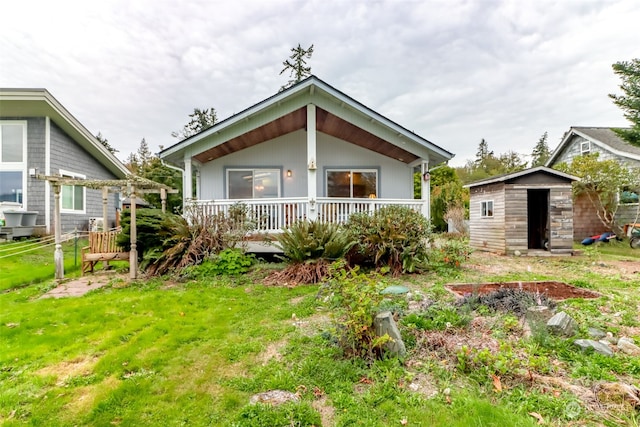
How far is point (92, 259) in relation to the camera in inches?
264

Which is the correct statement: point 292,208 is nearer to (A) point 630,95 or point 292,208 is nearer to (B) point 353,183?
(B) point 353,183

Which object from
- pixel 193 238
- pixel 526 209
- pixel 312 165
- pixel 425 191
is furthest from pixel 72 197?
pixel 526 209

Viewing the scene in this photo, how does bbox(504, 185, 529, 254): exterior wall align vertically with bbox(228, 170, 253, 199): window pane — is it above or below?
below

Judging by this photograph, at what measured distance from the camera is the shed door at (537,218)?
1095 cm

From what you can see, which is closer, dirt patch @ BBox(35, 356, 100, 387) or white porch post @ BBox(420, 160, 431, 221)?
dirt patch @ BBox(35, 356, 100, 387)

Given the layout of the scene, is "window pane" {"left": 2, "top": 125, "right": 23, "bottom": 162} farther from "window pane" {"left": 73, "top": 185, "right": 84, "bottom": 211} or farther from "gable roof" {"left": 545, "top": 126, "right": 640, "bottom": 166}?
"gable roof" {"left": 545, "top": 126, "right": 640, "bottom": 166}

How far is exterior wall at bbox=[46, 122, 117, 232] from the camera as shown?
10.8 m

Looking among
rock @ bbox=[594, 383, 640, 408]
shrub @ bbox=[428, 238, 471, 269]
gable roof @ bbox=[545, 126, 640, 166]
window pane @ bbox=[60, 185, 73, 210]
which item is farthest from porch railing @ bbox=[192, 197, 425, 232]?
gable roof @ bbox=[545, 126, 640, 166]

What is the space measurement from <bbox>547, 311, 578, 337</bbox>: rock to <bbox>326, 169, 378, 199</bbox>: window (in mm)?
7058

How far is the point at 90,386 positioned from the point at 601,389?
398cm

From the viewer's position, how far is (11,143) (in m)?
10.2

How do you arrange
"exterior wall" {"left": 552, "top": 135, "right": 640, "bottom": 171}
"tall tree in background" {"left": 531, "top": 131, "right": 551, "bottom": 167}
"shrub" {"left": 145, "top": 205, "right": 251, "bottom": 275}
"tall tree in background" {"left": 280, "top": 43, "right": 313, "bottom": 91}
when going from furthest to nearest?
1. "tall tree in background" {"left": 531, "top": 131, "right": 551, "bottom": 167}
2. "tall tree in background" {"left": 280, "top": 43, "right": 313, "bottom": 91}
3. "exterior wall" {"left": 552, "top": 135, "right": 640, "bottom": 171}
4. "shrub" {"left": 145, "top": 205, "right": 251, "bottom": 275}

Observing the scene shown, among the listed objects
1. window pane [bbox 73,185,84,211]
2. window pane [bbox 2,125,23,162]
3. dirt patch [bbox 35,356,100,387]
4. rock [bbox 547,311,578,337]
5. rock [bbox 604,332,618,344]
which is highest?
window pane [bbox 2,125,23,162]

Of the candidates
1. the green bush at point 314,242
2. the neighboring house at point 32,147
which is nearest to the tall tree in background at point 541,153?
the green bush at point 314,242
